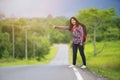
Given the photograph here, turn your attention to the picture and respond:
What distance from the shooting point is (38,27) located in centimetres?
436

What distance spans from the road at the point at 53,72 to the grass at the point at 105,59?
3.2 inches

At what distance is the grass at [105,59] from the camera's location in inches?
165

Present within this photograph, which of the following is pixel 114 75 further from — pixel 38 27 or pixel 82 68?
pixel 38 27

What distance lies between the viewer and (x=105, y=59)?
13.9 ft

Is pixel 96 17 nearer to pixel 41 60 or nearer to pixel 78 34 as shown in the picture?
pixel 78 34

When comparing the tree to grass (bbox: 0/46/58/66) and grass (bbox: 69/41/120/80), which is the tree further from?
grass (bbox: 0/46/58/66)

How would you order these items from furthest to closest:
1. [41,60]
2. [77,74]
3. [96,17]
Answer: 1. [41,60]
2. [96,17]
3. [77,74]

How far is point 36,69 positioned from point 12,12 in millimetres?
578

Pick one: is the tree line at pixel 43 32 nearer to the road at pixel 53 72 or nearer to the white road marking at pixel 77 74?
the road at pixel 53 72

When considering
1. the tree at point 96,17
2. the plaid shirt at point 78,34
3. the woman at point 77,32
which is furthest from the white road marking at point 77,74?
the tree at point 96,17

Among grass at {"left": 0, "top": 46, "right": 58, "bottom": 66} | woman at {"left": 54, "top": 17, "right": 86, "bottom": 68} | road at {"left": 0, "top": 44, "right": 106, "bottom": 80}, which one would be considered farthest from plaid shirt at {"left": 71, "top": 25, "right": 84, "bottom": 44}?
grass at {"left": 0, "top": 46, "right": 58, "bottom": 66}

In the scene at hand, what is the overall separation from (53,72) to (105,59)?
19.8 inches

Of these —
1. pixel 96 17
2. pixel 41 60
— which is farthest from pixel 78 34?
pixel 41 60

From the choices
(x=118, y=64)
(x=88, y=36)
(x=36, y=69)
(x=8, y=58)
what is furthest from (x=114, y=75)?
(x=8, y=58)
